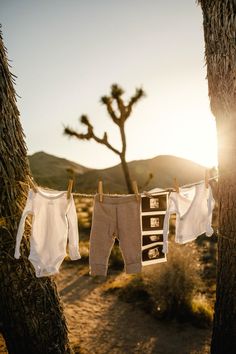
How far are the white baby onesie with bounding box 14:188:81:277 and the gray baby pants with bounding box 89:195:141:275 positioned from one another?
1.33 ft

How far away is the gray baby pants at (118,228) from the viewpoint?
15.7 feet

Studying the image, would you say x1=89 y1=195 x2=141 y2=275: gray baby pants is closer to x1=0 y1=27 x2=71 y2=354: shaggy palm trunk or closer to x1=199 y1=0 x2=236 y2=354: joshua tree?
x1=0 y1=27 x2=71 y2=354: shaggy palm trunk

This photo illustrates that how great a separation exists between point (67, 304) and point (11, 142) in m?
6.24

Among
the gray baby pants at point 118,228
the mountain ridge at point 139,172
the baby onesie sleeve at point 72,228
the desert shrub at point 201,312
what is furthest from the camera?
the mountain ridge at point 139,172

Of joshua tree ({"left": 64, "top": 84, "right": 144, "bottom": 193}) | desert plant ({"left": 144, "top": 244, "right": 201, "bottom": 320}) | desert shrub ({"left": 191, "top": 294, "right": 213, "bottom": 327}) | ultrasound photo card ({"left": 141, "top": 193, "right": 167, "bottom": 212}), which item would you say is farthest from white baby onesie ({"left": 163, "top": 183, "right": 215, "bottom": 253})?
joshua tree ({"left": 64, "top": 84, "right": 144, "bottom": 193})

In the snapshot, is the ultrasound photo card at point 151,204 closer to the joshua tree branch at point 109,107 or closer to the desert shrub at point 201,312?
the desert shrub at point 201,312

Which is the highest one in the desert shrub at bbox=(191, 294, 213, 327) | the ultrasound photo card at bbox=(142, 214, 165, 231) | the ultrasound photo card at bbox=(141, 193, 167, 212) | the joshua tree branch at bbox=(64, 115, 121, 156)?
the joshua tree branch at bbox=(64, 115, 121, 156)

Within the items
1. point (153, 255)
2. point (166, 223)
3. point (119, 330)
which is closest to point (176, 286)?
point (119, 330)

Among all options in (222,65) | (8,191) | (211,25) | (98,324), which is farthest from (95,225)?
(98,324)

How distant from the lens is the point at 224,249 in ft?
14.3

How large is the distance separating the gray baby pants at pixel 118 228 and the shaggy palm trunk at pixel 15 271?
904mm

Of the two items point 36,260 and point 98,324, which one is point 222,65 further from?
point 98,324

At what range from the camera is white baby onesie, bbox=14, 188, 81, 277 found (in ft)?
13.8

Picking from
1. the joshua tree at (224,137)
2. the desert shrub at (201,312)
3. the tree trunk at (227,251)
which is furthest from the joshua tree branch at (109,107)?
the tree trunk at (227,251)
